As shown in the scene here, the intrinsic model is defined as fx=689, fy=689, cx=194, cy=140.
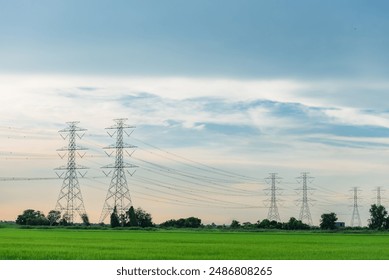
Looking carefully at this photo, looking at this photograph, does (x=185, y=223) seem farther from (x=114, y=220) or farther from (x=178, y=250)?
(x=178, y=250)

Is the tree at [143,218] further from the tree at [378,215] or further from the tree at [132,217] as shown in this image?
the tree at [378,215]

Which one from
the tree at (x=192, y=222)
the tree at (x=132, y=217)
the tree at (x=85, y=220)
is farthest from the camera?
the tree at (x=192, y=222)

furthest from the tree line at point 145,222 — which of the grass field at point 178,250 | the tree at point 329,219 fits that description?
the grass field at point 178,250

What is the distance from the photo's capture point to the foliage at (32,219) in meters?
130

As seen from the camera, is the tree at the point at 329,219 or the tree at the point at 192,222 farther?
the tree at the point at 329,219

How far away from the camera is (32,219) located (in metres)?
138

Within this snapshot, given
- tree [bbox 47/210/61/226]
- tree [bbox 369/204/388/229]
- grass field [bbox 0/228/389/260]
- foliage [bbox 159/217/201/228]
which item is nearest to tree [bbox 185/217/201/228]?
foliage [bbox 159/217/201/228]

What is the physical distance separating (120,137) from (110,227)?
90.4 feet

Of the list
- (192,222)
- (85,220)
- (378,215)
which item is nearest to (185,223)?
(192,222)

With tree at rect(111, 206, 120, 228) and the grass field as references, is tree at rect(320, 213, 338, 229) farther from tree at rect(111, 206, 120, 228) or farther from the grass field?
the grass field

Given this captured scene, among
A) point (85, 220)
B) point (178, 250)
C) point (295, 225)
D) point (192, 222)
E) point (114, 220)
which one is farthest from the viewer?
point (192, 222)

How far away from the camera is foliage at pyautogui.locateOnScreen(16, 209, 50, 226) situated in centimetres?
13025

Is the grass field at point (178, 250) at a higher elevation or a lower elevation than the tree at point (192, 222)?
lower
